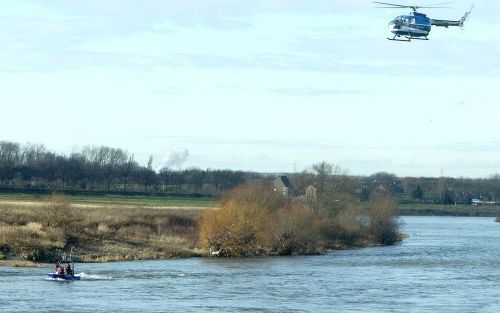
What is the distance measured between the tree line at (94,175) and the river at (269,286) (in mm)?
77076

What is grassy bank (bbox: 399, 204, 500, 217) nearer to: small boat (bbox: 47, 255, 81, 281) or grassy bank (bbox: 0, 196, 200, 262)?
grassy bank (bbox: 0, 196, 200, 262)

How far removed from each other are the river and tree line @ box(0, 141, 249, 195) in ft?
253

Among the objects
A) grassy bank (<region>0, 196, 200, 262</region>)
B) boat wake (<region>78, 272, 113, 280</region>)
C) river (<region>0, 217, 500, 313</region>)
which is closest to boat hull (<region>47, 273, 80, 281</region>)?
river (<region>0, 217, 500, 313</region>)

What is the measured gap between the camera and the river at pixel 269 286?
47.5 meters

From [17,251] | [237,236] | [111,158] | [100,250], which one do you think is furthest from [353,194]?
[111,158]

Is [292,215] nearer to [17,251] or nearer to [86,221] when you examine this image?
[86,221]

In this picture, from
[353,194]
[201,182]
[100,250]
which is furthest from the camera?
[201,182]

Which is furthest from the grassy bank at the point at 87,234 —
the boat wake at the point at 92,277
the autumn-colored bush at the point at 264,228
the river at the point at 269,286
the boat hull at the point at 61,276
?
the boat hull at the point at 61,276

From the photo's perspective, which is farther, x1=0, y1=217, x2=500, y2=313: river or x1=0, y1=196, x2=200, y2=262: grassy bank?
x1=0, y1=196, x2=200, y2=262: grassy bank

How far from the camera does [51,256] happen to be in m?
67.1

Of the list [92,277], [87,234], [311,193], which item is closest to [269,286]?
[92,277]

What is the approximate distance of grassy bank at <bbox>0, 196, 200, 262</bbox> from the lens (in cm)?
6775

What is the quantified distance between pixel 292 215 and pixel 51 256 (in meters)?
21.7

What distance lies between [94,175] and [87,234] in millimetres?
91940
